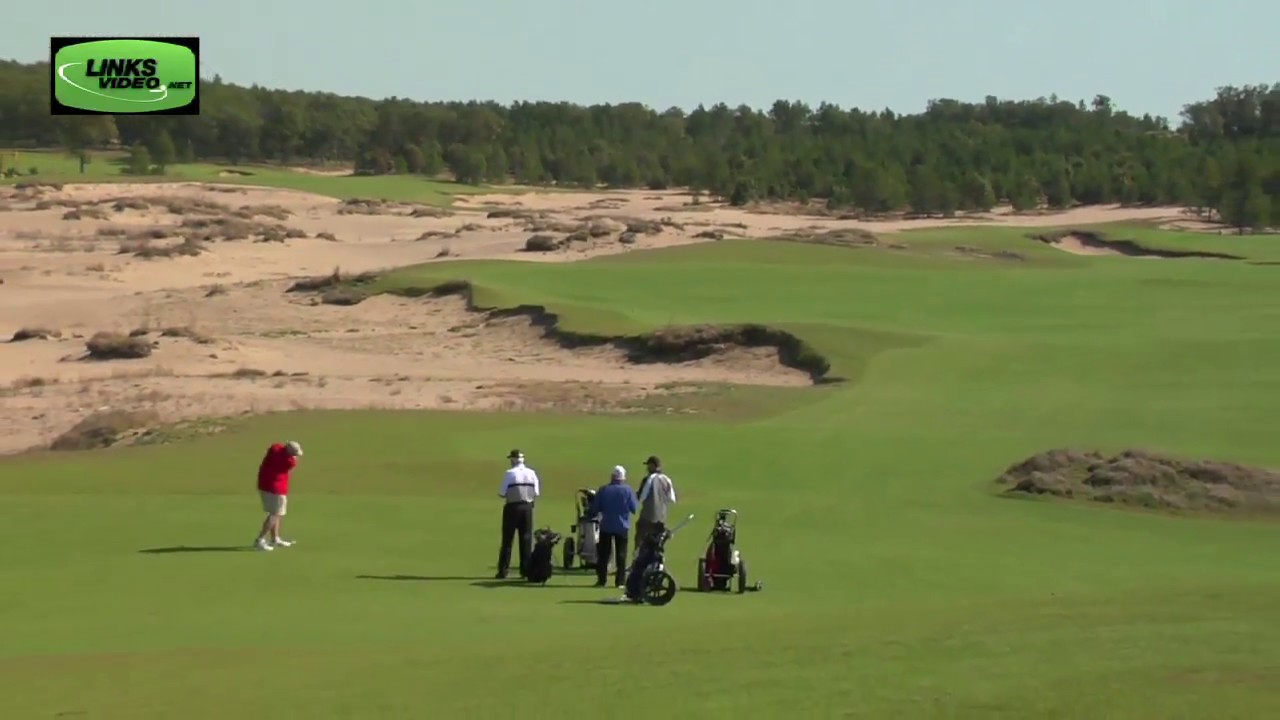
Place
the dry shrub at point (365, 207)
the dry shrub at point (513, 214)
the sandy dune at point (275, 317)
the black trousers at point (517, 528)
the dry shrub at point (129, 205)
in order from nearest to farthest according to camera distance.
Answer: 1. the black trousers at point (517, 528)
2. the sandy dune at point (275, 317)
3. the dry shrub at point (129, 205)
4. the dry shrub at point (513, 214)
5. the dry shrub at point (365, 207)

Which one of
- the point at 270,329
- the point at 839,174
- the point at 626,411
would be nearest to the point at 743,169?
the point at 839,174

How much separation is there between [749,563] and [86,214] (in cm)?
9270

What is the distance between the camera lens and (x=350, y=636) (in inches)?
640

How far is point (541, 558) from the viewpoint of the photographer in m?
20.2

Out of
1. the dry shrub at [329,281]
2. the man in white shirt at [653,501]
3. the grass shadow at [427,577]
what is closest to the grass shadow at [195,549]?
the grass shadow at [427,577]

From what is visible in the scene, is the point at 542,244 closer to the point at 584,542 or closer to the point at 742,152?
the point at 584,542

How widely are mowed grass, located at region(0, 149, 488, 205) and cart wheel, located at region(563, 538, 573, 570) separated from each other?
115956 mm

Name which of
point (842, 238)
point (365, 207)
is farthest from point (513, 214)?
point (842, 238)

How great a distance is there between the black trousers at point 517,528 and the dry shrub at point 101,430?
16.6 m

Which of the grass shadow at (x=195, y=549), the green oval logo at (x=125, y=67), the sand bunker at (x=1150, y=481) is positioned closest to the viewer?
the grass shadow at (x=195, y=549)

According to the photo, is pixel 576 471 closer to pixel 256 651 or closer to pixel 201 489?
pixel 201 489

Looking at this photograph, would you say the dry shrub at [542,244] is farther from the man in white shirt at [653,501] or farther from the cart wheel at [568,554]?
the man in white shirt at [653,501]

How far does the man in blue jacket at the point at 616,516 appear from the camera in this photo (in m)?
19.7

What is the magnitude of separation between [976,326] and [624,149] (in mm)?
132320
